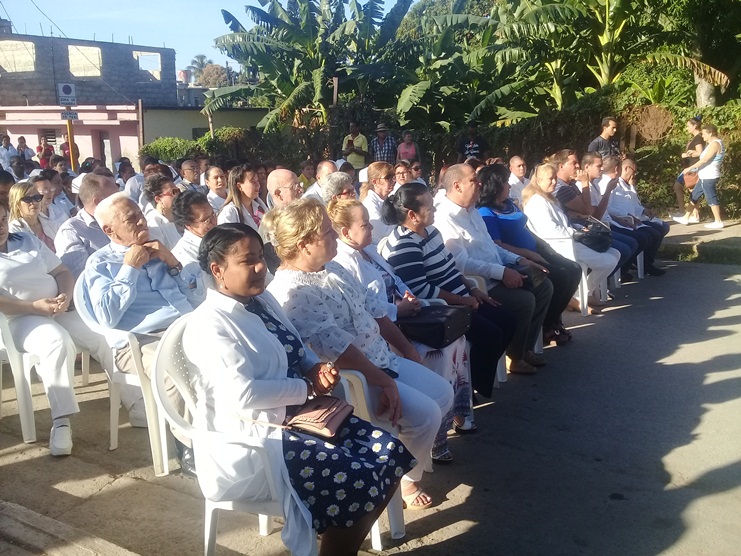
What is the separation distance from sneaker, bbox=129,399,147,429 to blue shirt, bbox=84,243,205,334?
63 centimetres

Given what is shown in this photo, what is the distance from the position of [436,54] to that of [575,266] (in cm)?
1450

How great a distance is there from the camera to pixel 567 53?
680 inches

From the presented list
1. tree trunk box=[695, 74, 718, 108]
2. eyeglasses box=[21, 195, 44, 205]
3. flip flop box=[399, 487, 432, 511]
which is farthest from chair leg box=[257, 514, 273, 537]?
tree trunk box=[695, 74, 718, 108]

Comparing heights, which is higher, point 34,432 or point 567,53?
point 567,53

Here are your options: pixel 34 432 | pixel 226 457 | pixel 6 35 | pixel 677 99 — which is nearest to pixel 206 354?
pixel 226 457

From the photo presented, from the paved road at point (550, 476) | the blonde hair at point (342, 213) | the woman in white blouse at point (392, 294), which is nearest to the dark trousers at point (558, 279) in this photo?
the paved road at point (550, 476)

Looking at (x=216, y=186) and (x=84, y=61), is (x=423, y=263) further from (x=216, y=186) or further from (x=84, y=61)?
(x=84, y=61)

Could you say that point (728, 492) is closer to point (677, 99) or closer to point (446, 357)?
point (446, 357)

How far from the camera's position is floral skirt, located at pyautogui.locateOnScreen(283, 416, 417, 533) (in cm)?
289

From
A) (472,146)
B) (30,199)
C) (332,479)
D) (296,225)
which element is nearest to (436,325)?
(296,225)

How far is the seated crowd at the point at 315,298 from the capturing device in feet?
9.76

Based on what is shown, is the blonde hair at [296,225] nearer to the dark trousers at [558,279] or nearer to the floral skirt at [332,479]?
the floral skirt at [332,479]

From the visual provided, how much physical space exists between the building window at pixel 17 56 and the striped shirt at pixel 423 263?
38.0 metres

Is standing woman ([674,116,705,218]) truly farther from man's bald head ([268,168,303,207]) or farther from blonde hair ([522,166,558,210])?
man's bald head ([268,168,303,207])
